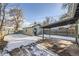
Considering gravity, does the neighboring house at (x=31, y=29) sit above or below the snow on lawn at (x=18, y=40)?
above

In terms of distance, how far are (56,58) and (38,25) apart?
1.30 ft

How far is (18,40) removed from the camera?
84.5 inches

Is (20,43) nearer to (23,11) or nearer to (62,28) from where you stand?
(23,11)

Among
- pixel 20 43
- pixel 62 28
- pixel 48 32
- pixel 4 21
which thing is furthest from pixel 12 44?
pixel 62 28

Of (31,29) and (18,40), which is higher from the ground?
(31,29)

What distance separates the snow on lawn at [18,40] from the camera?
2127mm

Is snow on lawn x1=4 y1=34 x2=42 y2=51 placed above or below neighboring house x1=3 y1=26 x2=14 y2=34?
below

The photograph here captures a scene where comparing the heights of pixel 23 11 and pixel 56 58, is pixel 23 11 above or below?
above

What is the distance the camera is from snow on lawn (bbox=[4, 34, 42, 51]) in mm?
2127

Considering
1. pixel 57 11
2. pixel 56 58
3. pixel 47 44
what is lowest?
pixel 56 58

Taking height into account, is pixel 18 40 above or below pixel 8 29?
below

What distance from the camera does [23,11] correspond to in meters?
2.14

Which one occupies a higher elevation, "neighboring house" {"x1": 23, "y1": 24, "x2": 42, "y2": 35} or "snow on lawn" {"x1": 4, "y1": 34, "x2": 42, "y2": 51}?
"neighboring house" {"x1": 23, "y1": 24, "x2": 42, "y2": 35}

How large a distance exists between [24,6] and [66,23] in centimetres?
48
